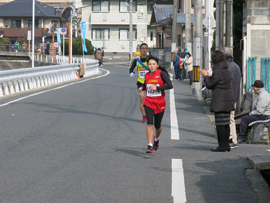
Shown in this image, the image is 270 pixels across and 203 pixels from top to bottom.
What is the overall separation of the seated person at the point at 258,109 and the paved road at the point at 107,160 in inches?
26.5

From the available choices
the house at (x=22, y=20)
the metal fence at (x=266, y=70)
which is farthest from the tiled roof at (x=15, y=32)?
the metal fence at (x=266, y=70)

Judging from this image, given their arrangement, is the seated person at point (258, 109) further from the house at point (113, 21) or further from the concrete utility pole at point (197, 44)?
the house at point (113, 21)

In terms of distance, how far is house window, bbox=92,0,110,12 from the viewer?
75375mm

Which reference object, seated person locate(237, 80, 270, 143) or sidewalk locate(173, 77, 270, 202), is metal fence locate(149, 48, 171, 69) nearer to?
sidewalk locate(173, 77, 270, 202)

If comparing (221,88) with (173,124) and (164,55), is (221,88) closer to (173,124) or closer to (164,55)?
(173,124)

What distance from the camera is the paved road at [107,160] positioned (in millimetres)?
5887

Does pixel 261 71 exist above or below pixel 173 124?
above

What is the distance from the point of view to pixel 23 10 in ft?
276

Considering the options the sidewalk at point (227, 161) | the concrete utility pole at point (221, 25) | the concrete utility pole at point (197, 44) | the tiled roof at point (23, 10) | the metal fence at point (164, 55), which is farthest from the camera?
the tiled roof at point (23, 10)

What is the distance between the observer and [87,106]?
1534 cm

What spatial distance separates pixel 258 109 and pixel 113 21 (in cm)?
6661

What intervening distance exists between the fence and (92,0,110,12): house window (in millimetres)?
63172

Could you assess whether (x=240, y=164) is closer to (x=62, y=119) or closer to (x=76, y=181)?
(x=76, y=181)

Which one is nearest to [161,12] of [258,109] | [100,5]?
[100,5]
